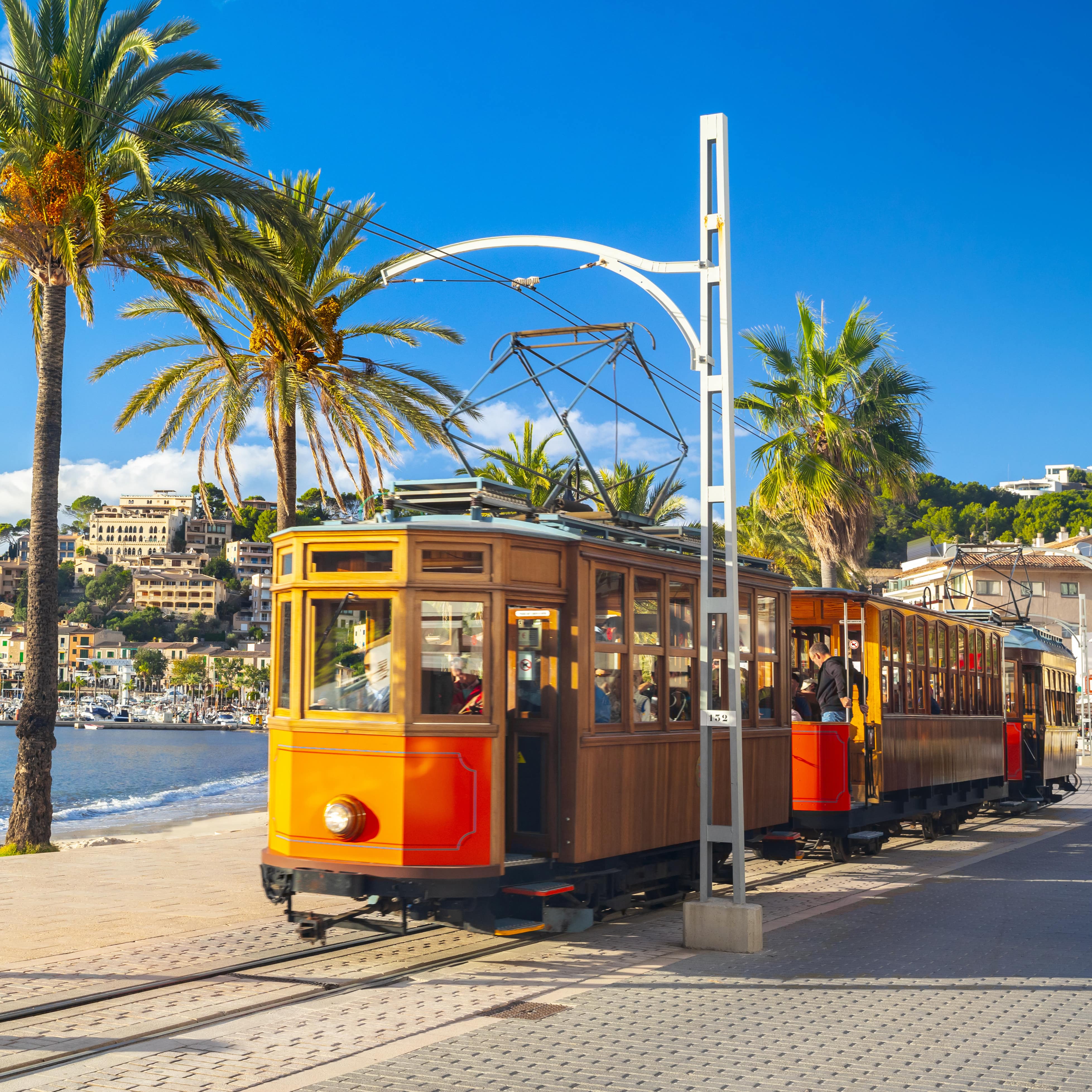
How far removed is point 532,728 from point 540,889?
1.20 m

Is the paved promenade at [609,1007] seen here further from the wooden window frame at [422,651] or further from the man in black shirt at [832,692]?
the man in black shirt at [832,692]

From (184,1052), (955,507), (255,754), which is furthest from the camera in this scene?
(955,507)

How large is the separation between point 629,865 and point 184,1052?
4606 millimetres

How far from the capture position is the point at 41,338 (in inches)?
644

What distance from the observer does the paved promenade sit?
250 inches

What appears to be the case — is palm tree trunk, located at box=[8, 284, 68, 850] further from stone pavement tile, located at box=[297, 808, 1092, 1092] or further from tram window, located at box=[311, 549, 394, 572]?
stone pavement tile, located at box=[297, 808, 1092, 1092]

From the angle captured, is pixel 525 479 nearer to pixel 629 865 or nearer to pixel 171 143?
pixel 171 143

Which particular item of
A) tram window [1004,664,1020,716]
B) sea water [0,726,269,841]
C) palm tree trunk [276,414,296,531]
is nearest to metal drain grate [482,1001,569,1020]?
palm tree trunk [276,414,296,531]

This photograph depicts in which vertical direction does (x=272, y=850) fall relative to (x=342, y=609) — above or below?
below

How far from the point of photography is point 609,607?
10.2m

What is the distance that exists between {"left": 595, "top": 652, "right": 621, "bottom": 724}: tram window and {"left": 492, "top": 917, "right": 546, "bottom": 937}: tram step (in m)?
1.54

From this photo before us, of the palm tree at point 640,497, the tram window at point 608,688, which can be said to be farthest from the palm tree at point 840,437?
the tram window at point 608,688

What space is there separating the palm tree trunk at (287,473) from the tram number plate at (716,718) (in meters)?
9.76

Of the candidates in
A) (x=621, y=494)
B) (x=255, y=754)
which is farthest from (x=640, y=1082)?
(x=255, y=754)
